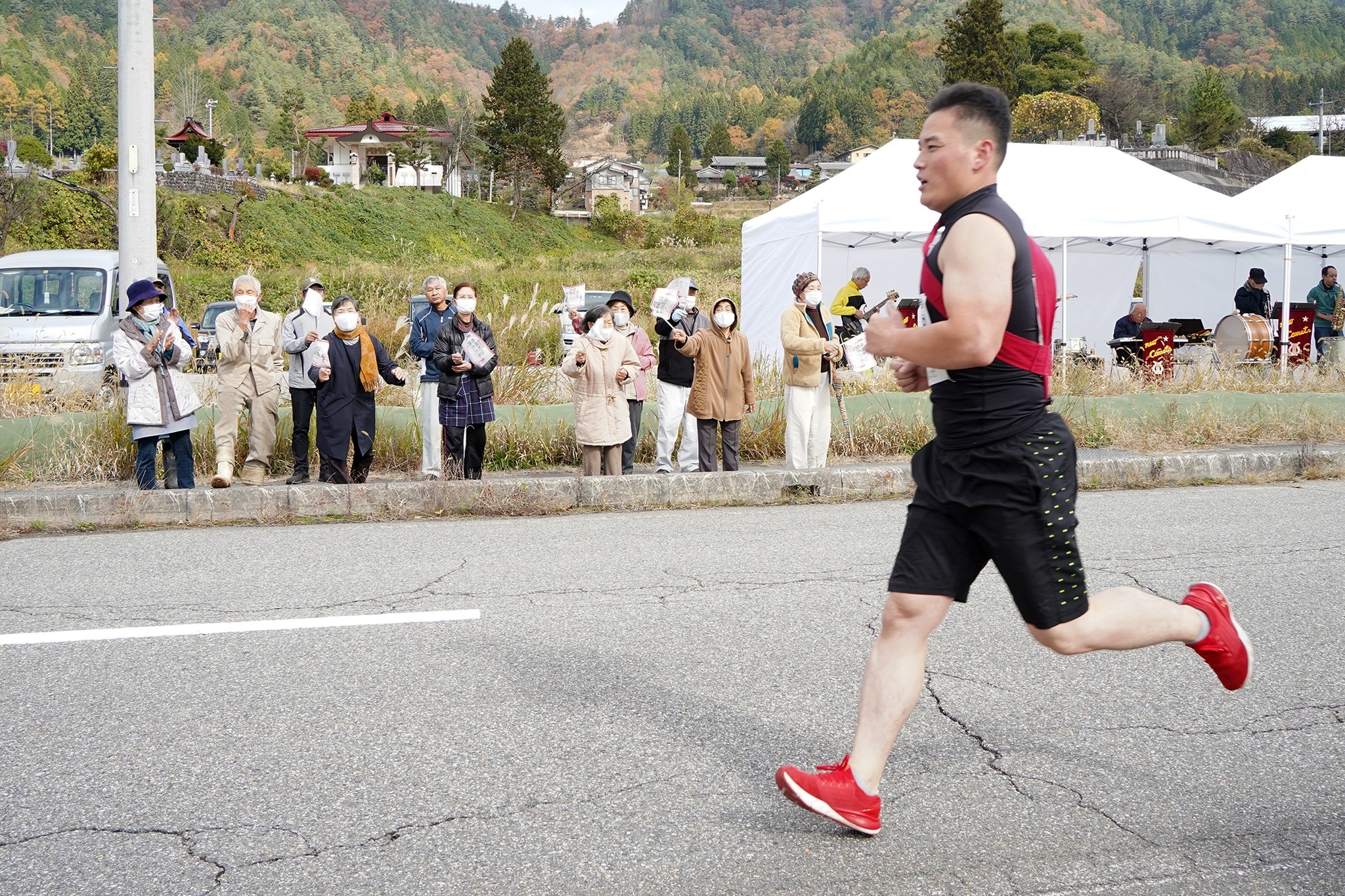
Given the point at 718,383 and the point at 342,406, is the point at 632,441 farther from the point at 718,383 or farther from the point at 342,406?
the point at 342,406

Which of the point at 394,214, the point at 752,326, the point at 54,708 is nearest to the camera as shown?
the point at 54,708

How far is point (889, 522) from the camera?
823 centimetres

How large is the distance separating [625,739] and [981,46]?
86244mm

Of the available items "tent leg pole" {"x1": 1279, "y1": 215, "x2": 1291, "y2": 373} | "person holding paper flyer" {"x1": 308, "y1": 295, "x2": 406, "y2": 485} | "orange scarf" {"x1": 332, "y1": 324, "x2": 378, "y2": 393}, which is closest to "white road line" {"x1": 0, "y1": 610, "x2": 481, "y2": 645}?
"person holding paper flyer" {"x1": 308, "y1": 295, "x2": 406, "y2": 485}

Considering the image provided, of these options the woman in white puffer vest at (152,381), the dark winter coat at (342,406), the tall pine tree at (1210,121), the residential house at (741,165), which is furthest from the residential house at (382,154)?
the woman in white puffer vest at (152,381)

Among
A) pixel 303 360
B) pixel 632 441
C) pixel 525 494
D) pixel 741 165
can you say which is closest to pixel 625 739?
pixel 525 494

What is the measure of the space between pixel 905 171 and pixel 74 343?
11.8 m

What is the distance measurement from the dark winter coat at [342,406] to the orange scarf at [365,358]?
3cm

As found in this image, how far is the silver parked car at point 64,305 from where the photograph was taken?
46.4 feet

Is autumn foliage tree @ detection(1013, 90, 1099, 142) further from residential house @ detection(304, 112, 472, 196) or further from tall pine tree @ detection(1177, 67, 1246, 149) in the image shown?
residential house @ detection(304, 112, 472, 196)

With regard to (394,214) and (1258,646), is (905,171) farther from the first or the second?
(394,214)

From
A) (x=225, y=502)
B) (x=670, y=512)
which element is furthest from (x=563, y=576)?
(x=225, y=502)

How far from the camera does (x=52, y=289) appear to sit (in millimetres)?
15914

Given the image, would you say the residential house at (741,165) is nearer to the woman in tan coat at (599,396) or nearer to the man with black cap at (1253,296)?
the man with black cap at (1253,296)
